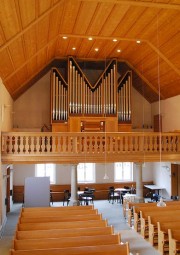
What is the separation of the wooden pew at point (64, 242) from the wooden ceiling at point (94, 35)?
17.9 ft

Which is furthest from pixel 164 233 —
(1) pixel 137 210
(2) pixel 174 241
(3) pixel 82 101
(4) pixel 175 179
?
(4) pixel 175 179

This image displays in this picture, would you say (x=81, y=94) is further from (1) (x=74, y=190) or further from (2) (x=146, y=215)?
(2) (x=146, y=215)

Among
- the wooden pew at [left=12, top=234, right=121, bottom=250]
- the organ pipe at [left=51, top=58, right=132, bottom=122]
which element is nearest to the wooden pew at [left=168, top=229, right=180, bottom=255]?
the wooden pew at [left=12, top=234, right=121, bottom=250]

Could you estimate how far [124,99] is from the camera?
605 inches

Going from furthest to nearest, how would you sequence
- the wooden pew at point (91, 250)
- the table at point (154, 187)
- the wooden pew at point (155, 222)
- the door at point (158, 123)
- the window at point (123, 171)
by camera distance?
the window at point (123, 171), the table at point (154, 187), the door at point (158, 123), the wooden pew at point (155, 222), the wooden pew at point (91, 250)

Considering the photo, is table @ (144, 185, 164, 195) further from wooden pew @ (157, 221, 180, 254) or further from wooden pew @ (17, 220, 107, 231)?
wooden pew @ (17, 220, 107, 231)

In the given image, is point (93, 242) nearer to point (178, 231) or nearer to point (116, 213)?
point (178, 231)

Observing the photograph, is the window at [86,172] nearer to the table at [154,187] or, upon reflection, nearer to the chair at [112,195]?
the chair at [112,195]

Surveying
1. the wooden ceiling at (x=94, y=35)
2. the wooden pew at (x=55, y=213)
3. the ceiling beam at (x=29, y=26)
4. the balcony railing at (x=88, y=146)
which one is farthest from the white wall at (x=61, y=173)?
the ceiling beam at (x=29, y=26)

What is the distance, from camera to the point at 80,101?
48.7 ft

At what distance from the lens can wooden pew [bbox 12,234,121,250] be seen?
7652 mm

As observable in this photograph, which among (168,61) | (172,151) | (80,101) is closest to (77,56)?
(80,101)

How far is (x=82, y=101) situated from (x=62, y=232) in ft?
24.3

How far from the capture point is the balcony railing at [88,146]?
12.2m
